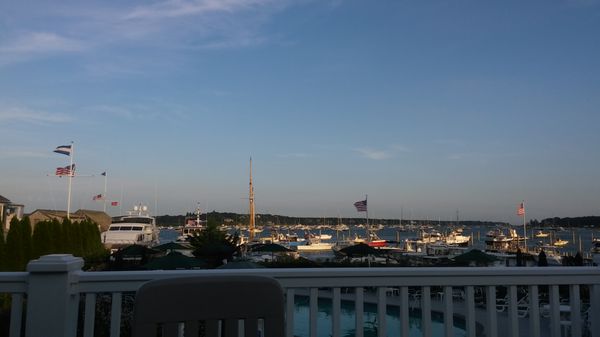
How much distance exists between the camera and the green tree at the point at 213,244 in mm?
17789

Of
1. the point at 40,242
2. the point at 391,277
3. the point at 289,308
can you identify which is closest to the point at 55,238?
the point at 40,242

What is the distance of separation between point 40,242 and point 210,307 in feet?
70.8

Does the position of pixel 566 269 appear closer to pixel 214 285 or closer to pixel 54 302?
pixel 214 285

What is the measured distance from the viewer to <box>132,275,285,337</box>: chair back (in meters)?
1.59

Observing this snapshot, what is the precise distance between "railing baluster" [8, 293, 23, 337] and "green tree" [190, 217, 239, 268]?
48.6 feet

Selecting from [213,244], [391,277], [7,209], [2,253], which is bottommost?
[2,253]

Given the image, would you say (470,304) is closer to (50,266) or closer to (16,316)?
(50,266)

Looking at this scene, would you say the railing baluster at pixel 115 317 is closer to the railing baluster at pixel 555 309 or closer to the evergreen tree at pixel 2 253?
the railing baluster at pixel 555 309

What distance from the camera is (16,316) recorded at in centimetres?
267

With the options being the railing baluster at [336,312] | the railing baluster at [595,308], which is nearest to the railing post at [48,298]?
the railing baluster at [336,312]

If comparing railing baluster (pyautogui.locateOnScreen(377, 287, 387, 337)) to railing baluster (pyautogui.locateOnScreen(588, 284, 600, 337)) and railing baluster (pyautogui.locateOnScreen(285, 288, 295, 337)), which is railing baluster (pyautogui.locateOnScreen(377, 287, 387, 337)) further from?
railing baluster (pyautogui.locateOnScreen(588, 284, 600, 337))

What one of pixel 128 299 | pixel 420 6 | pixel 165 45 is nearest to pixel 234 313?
pixel 128 299

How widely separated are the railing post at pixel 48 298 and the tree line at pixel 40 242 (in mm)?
16721

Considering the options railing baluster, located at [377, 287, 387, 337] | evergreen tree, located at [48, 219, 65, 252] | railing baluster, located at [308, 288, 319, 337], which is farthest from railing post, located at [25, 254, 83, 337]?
evergreen tree, located at [48, 219, 65, 252]
